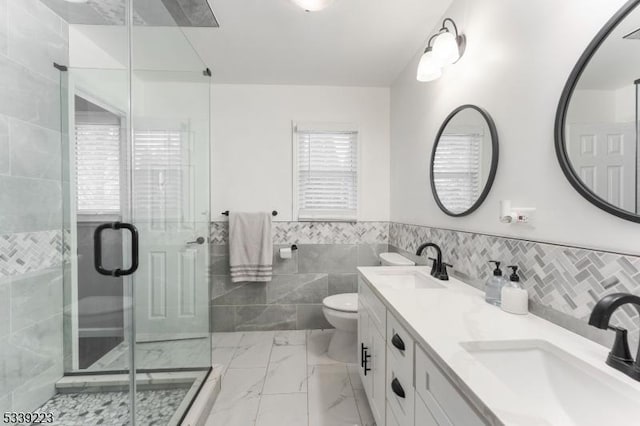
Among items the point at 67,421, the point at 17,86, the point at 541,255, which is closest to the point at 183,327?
the point at 67,421

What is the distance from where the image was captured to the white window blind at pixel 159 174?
1.33 metres

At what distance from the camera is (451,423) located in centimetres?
65

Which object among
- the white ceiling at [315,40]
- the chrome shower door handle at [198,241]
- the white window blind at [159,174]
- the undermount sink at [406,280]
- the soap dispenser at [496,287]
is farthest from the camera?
the chrome shower door handle at [198,241]

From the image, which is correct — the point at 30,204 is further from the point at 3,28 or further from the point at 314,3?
the point at 314,3

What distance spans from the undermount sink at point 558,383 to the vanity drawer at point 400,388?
0.26 m

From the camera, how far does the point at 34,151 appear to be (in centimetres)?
124

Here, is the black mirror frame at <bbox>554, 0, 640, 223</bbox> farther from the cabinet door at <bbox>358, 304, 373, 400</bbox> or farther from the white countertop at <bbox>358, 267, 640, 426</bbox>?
the cabinet door at <bbox>358, 304, 373, 400</bbox>

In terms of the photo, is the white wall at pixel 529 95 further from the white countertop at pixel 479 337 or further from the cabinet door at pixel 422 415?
the cabinet door at pixel 422 415

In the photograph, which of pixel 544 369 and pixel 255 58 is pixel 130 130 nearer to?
pixel 255 58

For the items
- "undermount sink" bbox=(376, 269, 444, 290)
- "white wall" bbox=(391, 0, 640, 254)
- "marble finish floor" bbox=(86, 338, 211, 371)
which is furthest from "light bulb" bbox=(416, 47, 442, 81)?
"marble finish floor" bbox=(86, 338, 211, 371)

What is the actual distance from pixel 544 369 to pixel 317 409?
1.28m

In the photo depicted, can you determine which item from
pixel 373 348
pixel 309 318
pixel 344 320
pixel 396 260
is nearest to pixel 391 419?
pixel 373 348

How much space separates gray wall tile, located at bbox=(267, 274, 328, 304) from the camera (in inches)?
101

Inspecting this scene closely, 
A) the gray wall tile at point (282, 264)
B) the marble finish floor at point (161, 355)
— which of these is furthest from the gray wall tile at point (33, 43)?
the gray wall tile at point (282, 264)
